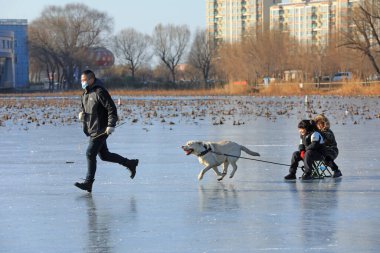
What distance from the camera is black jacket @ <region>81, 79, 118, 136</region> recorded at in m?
12.4

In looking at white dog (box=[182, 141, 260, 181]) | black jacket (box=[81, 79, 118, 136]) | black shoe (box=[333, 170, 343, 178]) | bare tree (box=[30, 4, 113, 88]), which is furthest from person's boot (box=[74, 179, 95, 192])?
bare tree (box=[30, 4, 113, 88])

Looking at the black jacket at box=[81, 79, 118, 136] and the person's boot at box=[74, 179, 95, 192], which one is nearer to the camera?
the person's boot at box=[74, 179, 95, 192]

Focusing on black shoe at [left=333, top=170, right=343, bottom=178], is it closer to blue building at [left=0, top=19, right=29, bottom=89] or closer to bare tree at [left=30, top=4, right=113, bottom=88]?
bare tree at [left=30, top=4, right=113, bottom=88]

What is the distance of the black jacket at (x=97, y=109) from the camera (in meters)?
12.4

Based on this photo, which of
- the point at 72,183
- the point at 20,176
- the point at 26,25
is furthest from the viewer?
the point at 26,25

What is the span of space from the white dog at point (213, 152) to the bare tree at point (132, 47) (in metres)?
140

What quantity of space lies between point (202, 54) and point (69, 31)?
31.0 meters

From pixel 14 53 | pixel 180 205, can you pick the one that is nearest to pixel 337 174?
pixel 180 205

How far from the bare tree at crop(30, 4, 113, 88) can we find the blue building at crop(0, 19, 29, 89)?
449 centimetres

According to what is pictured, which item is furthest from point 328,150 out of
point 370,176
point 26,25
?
point 26,25

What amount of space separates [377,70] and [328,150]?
69.0 m

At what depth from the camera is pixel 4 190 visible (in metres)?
12.5

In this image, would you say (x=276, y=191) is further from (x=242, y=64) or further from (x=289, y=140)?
(x=242, y=64)

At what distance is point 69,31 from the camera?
126m
